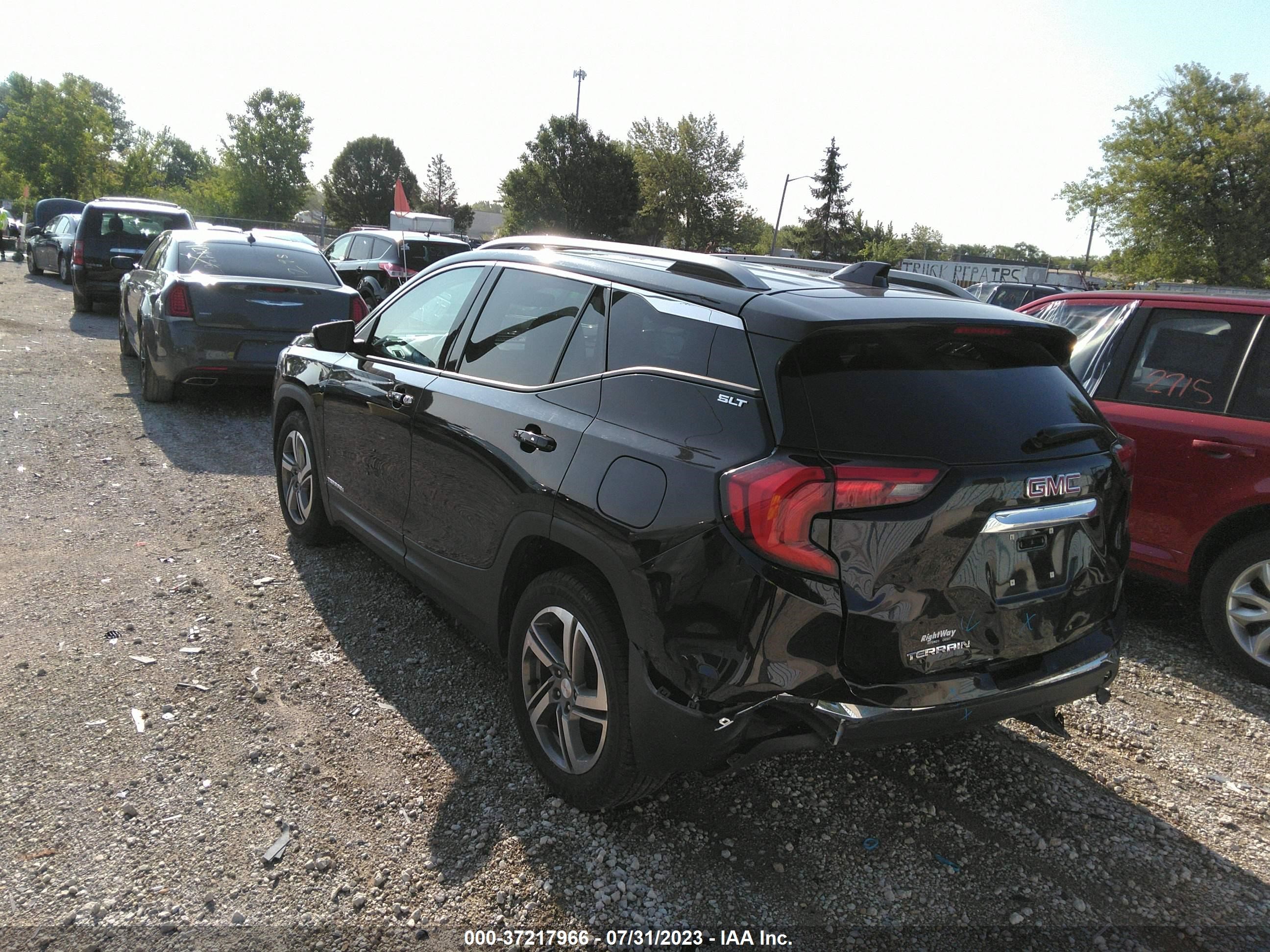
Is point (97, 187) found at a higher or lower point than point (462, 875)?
higher

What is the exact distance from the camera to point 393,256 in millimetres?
15797

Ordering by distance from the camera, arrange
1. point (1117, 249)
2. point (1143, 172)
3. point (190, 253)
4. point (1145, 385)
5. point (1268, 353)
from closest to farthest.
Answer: point (1268, 353), point (1145, 385), point (190, 253), point (1143, 172), point (1117, 249)

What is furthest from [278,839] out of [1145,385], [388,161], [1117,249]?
[388,161]

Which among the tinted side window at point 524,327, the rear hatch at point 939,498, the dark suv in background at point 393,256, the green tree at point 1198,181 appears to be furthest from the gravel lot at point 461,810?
the green tree at point 1198,181

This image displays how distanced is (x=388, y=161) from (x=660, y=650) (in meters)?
86.5

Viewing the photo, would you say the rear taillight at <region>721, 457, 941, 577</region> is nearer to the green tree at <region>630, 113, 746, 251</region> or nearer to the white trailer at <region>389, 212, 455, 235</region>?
the white trailer at <region>389, 212, 455, 235</region>

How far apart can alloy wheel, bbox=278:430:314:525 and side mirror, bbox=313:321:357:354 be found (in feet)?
2.33

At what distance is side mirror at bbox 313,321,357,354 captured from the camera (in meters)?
4.54

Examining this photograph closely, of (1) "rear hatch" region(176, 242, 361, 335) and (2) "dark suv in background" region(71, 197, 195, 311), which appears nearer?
(1) "rear hatch" region(176, 242, 361, 335)

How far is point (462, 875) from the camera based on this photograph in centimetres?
265

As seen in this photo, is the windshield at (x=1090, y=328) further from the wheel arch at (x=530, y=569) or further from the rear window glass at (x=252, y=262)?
the rear window glass at (x=252, y=262)

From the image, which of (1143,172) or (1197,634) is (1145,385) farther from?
(1143,172)

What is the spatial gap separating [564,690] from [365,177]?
86.1 metres

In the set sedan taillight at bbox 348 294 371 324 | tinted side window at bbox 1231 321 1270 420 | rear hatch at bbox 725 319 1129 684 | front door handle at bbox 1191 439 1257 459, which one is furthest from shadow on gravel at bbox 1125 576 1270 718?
sedan taillight at bbox 348 294 371 324
